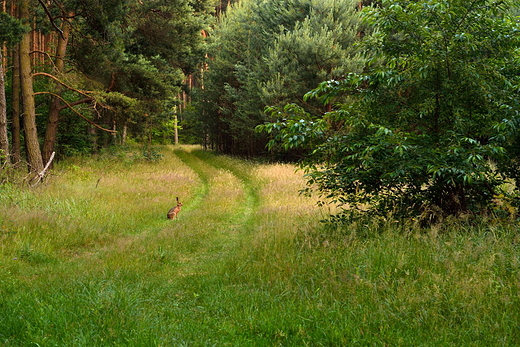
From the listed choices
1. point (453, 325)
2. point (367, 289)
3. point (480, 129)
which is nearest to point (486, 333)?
point (453, 325)

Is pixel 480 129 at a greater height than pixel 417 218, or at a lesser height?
greater

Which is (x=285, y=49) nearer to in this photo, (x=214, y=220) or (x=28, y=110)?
(x=28, y=110)

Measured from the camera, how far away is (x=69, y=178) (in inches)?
548

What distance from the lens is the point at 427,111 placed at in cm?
584

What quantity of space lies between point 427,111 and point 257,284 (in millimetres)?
3894

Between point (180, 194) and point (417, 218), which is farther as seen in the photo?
point (180, 194)

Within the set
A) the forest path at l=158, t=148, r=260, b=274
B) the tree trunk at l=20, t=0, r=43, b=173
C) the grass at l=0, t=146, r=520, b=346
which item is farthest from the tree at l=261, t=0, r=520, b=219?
the tree trunk at l=20, t=0, r=43, b=173

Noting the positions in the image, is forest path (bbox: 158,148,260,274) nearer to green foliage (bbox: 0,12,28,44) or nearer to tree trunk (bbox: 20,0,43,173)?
tree trunk (bbox: 20,0,43,173)

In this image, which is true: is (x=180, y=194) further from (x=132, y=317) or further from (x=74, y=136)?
(x=74, y=136)

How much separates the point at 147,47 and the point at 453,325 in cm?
2181

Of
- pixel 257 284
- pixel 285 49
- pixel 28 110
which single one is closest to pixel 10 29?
pixel 28 110

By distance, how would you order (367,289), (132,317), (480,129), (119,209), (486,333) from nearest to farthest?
(486,333) < (132,317) < (367,289) < (480,129) < (119,209)

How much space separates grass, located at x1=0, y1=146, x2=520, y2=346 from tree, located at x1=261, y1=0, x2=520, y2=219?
702 mm

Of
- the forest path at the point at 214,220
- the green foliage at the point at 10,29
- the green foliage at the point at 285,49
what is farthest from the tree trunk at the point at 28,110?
the green foliage at the point at 285,49
